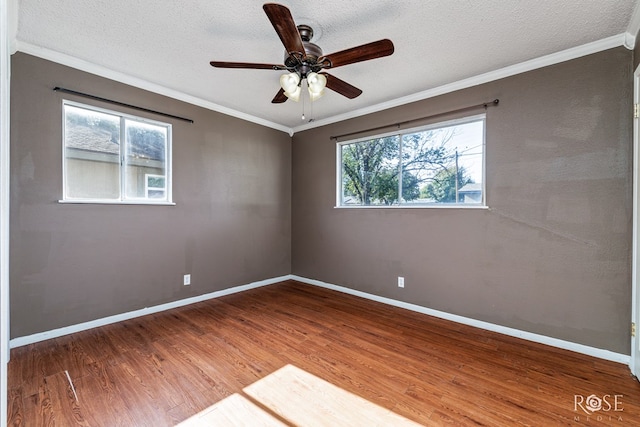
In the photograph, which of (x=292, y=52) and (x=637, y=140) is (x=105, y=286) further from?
(x=637, y=140)

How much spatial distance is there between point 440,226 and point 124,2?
11.0ft

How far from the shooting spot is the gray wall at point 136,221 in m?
2.38

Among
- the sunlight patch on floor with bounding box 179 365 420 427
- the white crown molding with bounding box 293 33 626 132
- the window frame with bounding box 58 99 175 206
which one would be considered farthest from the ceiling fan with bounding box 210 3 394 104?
the sunlight patch on floor with bounding box 179 365 420 427

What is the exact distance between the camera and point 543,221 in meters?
2.51

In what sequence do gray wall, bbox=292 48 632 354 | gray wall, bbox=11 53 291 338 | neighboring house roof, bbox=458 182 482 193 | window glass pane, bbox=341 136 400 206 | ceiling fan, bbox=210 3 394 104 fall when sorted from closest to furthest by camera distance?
1. ceiling fan, bbox=210 3 394 104
2. gray wall, bbox=292 48 632 354
3. gray wall, bbox=11 53 291 338
4. neighboring house roof, bbox=458 182 482 193
5. window glass pane, bbox=341 136 400 206

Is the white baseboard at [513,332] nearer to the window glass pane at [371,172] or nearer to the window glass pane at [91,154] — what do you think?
the window glass pane at [371,172]

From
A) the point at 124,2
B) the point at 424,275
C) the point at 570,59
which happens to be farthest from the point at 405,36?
the point at 424,275

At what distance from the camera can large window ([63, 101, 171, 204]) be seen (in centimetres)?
266

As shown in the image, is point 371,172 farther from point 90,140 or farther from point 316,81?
point 90,140

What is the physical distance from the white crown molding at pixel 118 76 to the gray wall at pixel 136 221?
0.06m

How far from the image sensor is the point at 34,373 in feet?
6.45

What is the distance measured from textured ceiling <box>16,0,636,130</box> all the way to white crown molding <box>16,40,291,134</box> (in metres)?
0.02

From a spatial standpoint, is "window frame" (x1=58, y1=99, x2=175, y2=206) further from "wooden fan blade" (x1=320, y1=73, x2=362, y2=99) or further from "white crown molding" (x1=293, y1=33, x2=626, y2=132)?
"white crown molding" (x1=293, y1=33, x2=626, y2=132)

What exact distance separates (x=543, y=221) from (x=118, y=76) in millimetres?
4385
